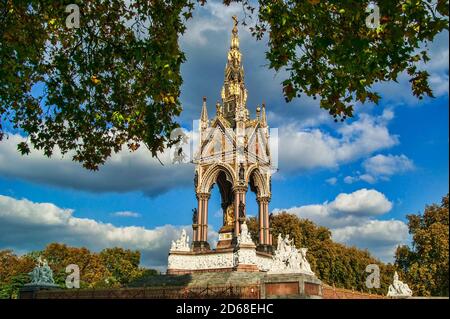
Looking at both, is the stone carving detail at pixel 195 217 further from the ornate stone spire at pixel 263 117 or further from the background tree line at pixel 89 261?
the background tree line at pixel 89 261

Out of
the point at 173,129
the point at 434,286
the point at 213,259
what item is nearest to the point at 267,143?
the point at 213,259

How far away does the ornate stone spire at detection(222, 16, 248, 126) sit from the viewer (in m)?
35.4

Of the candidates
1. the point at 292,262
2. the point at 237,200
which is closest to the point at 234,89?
the point at 237,200

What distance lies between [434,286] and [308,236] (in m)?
15.9

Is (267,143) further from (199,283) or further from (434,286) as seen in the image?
(434,286)

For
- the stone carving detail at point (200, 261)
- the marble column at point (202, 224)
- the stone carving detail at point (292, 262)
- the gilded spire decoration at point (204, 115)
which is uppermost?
the gilded spire decoration at point (204, 115)

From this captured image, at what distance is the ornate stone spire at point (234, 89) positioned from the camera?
35375 mm

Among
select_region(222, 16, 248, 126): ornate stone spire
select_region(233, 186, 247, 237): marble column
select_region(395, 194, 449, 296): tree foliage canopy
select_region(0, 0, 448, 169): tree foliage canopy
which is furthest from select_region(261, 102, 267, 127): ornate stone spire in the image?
select_region(0, 0, 448, 169): tree foliage canopy

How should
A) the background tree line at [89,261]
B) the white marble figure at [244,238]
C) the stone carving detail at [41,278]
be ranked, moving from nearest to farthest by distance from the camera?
the stone carving detail at [41,278], the white marble figure at [244,238], the background tree line at [89,261]

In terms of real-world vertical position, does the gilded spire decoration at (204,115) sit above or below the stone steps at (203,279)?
Result: above

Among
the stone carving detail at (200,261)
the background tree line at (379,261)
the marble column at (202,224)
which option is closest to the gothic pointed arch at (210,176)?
the marble column at (202,224)

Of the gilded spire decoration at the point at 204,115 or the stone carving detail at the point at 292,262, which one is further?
the gilded spire decoration at the point at 204,115

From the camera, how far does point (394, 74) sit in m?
9.57
